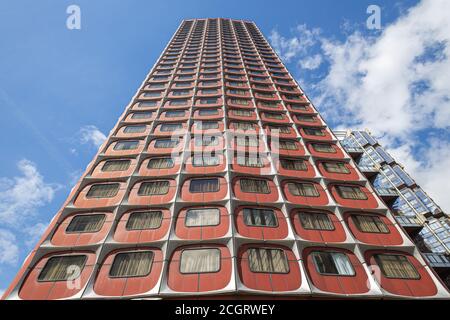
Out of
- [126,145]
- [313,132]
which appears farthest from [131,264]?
[313,132]

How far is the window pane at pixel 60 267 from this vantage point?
15.1 meters

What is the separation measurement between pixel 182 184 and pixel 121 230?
5.87m

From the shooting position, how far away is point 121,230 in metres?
17.9

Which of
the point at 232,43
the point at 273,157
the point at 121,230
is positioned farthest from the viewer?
the point at 232,43

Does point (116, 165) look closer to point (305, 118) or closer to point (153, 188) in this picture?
point (153, 188)

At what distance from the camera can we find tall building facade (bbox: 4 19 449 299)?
48.9 feet

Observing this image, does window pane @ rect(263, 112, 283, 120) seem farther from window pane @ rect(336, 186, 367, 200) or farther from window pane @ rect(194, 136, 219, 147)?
window pane @ rect(336, 186, 367, 200)

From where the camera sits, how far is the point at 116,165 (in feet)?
79.2

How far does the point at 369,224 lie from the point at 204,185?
13.2 metres

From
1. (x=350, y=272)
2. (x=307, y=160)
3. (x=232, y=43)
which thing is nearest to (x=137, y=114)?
(x=307, y=160)

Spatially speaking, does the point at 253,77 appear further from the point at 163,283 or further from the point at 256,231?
the point at 163,283
